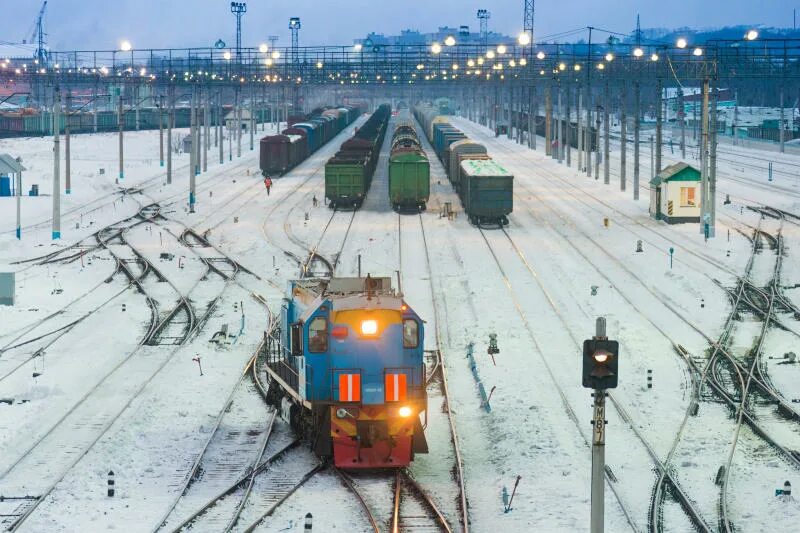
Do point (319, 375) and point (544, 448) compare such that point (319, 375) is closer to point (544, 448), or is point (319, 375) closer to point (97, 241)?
point (544, 448)

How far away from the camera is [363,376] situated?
19.5 m

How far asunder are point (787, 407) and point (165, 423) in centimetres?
1189

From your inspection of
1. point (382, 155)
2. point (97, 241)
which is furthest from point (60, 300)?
point (382, 155)

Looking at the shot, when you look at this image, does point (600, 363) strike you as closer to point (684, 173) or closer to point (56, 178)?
point (56, 178)

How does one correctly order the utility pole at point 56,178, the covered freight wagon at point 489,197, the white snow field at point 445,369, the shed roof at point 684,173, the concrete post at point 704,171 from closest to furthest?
the white snow field at point 445,369 → the utility pole at point 56,178 → the concrete post at point 704,171 → the covered freight wagon at point 489,197 → the shed roof at point 684,173

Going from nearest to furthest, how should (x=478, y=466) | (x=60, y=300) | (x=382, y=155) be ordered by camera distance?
(x=478, y=466) < (x=60, y=300) < (x=382, y=155)

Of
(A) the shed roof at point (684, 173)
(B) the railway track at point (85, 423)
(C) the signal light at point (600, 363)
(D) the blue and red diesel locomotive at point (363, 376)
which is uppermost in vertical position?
(A) the shed roof at point (684, 173)

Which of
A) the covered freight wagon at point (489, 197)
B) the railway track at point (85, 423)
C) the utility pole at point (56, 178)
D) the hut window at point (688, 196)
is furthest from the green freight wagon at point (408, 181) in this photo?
the railway track at point (85, 423)

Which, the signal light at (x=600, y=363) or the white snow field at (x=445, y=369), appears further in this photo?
the white snow field at (x=445, y=369)

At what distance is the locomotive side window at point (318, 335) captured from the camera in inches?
772

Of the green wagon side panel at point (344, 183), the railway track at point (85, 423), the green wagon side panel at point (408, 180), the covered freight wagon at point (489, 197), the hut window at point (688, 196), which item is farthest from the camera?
the green wagon side panel at point (344, 183)

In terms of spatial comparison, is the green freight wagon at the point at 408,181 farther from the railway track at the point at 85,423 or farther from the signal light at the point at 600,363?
the signal light at the point at 600,363

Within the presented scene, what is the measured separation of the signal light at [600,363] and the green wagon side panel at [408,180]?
159ft

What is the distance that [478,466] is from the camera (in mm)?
20891
